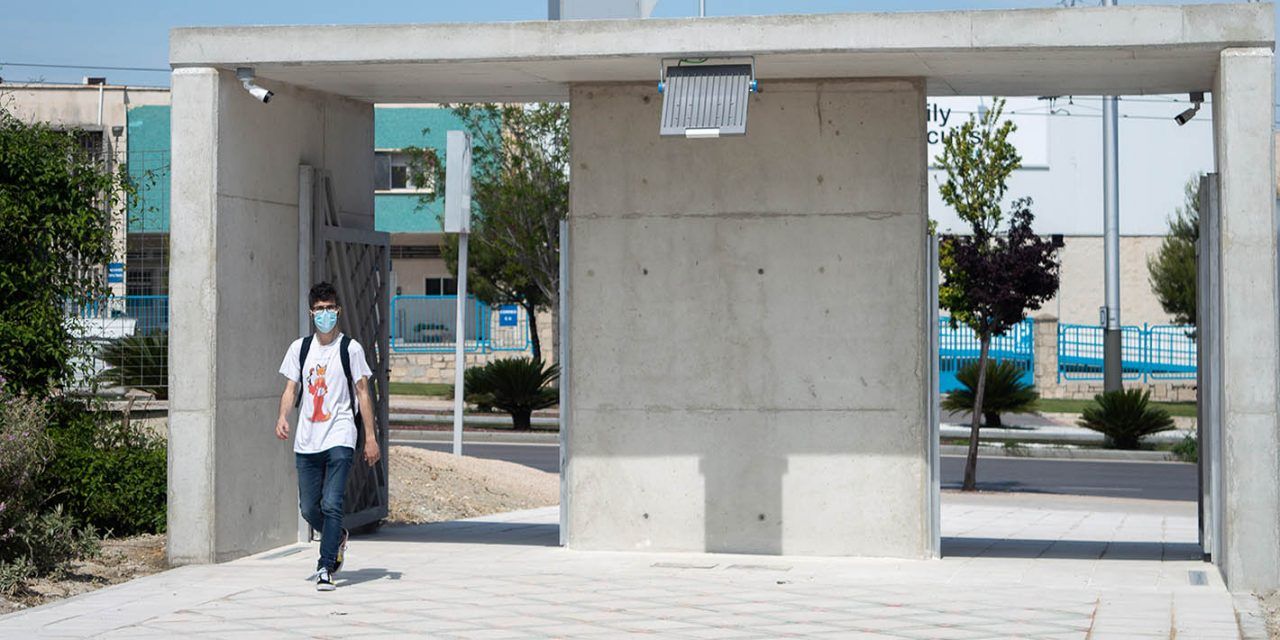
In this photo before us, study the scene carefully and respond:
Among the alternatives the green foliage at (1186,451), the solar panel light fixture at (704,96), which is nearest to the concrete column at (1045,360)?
the green foliage at (1186,451)

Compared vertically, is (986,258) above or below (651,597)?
above

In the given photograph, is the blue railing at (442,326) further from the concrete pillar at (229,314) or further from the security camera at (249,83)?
the security camera at (249,83)

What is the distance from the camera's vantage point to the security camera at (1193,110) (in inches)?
417

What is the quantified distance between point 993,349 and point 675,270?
96.8ft

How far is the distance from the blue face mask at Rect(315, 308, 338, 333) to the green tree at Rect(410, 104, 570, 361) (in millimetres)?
24240

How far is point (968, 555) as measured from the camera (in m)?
11.4

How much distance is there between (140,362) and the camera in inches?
594

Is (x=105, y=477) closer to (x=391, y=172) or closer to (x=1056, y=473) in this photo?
(x=1056, y=473)

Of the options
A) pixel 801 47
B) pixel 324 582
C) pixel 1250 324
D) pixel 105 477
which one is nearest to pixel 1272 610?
pixel 1250 324

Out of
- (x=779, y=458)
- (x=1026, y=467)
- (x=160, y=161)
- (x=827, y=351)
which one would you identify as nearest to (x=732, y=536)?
(x=779, y=458)

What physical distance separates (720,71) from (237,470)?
400 centimetres

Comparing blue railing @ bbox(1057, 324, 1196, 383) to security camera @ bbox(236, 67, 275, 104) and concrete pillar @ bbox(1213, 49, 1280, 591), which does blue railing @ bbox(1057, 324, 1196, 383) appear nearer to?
concrete pillar @ bbox(1213, 49, 1280, 591)

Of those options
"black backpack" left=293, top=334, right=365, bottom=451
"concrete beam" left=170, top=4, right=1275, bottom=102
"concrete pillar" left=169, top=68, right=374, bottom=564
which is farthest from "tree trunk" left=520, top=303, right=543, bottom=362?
"black backpack" left=293, top=334, right=365, bottom=451

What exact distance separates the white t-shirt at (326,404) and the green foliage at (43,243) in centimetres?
361
